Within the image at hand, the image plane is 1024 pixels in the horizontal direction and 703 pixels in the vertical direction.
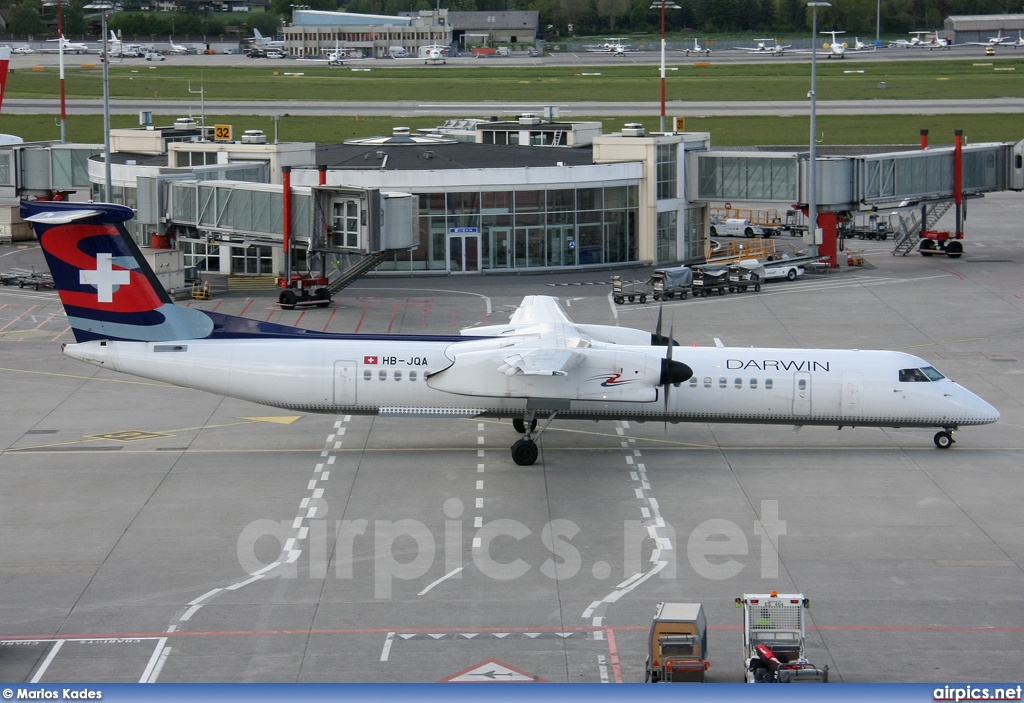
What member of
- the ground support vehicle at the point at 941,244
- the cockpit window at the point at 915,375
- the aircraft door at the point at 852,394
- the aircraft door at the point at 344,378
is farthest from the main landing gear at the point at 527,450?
the ground support vehicle at the point at 941,244

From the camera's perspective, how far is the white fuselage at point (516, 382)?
37.3 metres

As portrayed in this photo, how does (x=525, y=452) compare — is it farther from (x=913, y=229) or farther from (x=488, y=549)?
(x=913, y=229)

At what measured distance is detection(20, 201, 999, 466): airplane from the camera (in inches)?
1449

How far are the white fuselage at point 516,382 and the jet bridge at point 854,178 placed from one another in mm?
35366

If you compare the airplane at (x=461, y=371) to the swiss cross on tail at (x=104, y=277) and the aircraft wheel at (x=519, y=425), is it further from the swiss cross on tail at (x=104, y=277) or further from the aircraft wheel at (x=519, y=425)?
the aircraft wheel at (x=519, y=425)

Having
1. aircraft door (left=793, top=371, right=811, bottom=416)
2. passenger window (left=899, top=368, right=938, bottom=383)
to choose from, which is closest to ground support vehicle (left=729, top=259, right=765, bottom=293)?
passenger window (left=899, top=368, right=938, bottom=383)

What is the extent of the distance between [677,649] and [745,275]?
4695 cm

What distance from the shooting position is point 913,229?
256ft

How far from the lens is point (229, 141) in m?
79.3

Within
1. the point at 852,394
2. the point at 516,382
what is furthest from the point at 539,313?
the point at 852,394

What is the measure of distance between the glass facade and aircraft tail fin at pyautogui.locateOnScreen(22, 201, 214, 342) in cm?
3356

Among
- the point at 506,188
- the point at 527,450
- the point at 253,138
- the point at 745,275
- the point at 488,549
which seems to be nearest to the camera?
the point at 488,549

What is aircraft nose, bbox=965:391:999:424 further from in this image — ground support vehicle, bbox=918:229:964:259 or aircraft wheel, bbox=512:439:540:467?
ground support vehicle, bbox=918:229:964:259

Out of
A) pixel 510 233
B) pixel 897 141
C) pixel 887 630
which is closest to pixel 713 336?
pixel 510 233
